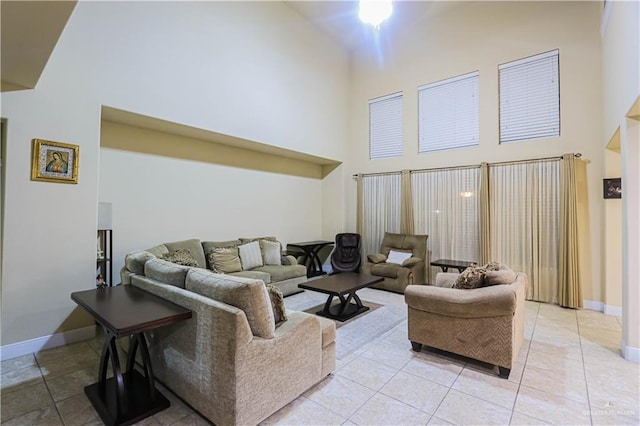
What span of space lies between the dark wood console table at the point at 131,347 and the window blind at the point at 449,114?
5.48 metres

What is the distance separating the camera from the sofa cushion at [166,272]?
2.45 metres

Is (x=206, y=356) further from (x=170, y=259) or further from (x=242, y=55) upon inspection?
(x=242, y=55)

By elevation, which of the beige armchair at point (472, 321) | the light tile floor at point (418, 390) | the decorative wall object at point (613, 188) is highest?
the decorative wall object at point (613, 188)

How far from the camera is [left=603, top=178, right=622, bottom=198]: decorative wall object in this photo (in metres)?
4.09

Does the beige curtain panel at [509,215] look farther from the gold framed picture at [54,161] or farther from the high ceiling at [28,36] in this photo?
the high ceiling at [28,36]

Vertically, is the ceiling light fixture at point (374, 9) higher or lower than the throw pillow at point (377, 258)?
higher

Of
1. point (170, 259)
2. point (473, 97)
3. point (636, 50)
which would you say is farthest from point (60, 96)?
point (473, 97)

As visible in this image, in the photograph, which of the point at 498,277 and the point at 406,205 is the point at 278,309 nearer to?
the point at 498,277

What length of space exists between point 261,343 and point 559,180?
16.4 ft

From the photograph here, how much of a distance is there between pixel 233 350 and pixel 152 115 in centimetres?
337

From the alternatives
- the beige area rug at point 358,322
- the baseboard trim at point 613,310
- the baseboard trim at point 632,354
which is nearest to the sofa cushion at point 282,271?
the beige area rug at point 358,322

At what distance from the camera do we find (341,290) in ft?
12.4

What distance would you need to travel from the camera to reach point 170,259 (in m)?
3.67

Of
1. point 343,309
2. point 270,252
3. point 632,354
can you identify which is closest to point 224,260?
point 270,252
